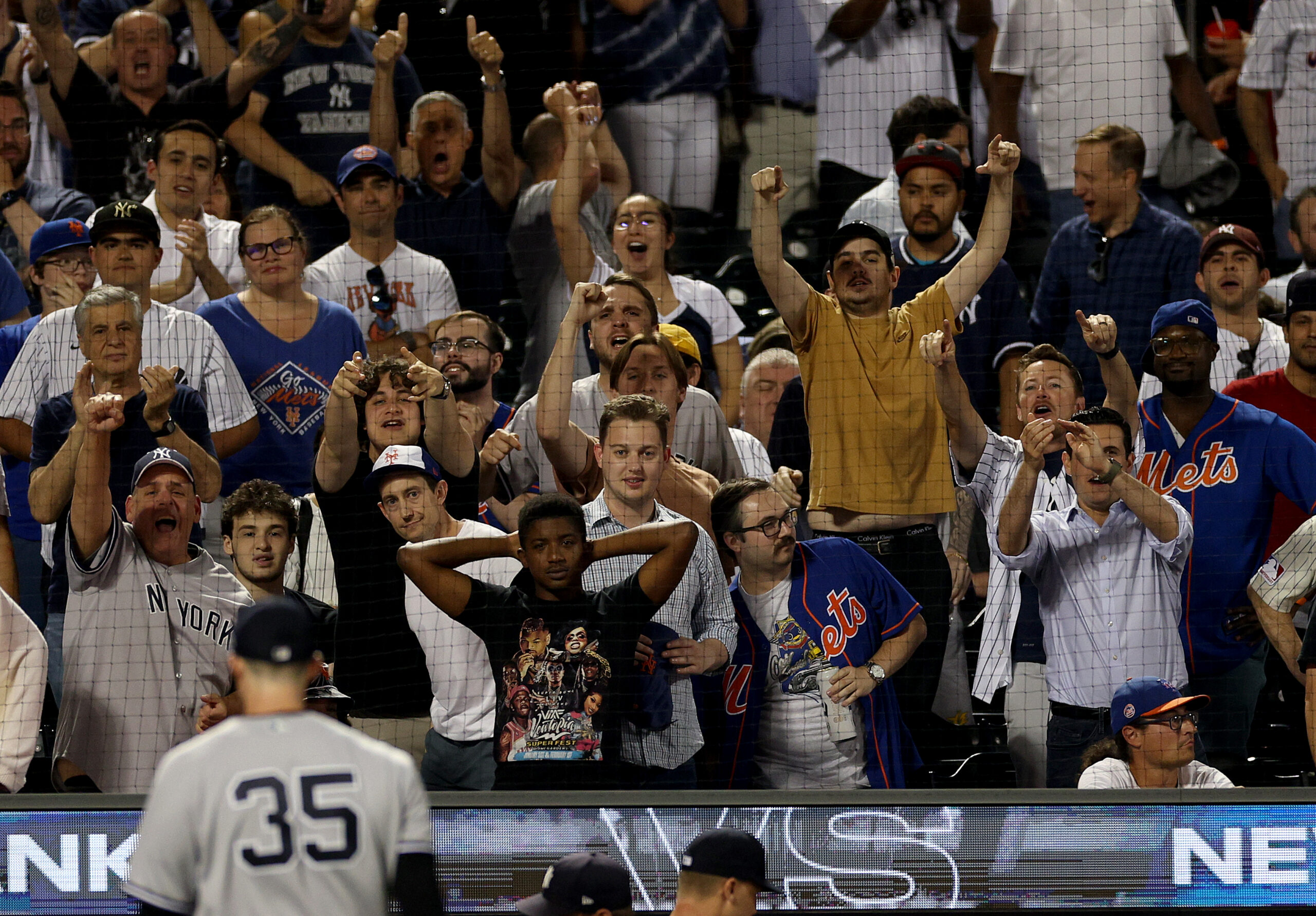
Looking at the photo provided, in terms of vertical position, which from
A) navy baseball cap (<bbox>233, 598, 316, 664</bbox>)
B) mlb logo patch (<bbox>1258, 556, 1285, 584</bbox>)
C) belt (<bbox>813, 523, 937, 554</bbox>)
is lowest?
mlb logo patch (<bbox>1258, 556, 1285, 584</bbox>)

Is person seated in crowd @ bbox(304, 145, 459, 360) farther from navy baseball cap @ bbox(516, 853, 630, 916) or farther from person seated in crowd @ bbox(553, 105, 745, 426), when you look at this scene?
navy baseball cap @ bbox(516, 853, 630, 916)

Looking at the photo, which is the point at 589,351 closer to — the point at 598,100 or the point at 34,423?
the point at 598,100

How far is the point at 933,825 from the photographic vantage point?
4.93 meters

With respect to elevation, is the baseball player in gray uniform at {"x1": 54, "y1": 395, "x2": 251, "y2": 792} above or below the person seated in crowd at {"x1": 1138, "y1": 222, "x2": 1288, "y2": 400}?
below

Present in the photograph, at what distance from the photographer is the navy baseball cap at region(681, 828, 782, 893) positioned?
12.7 ft

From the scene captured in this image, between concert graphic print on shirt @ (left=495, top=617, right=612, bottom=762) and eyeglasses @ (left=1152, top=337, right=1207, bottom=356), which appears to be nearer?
concert graphic print on shirt @ (left=495, top=617, right=612, bottom=762)

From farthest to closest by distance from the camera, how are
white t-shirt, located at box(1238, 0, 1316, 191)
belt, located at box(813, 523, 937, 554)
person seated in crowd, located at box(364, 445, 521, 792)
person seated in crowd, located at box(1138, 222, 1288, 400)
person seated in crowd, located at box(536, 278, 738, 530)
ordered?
white t-shirt, located at box(1238, 0, 1316, 191) < person seated in crowd, located at box(1138, 222, 1288, 400) < belt, located at box(813, 523, 937, 554) < person seated in crowd, located at box(536, 278, 738, 530) < person seated in crowd, located at box(364, 445, 521, 792)

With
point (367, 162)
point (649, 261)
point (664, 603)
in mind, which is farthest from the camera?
point (367, 162)

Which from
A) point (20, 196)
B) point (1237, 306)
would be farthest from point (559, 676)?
point (20, 196)

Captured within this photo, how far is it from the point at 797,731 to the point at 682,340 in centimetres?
161

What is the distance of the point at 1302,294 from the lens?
20.2ft

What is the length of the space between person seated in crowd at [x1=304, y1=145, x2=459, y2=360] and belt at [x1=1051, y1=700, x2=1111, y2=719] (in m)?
2.91

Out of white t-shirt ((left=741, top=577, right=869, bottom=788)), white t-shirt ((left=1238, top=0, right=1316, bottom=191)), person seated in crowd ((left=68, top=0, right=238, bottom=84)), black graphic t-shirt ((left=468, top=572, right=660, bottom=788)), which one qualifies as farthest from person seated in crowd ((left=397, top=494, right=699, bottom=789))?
white t-shirt ((left=1238, top=0, right=1316, bottom=191))

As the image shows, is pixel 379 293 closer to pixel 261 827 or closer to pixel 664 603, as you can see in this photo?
pixel 664 603
